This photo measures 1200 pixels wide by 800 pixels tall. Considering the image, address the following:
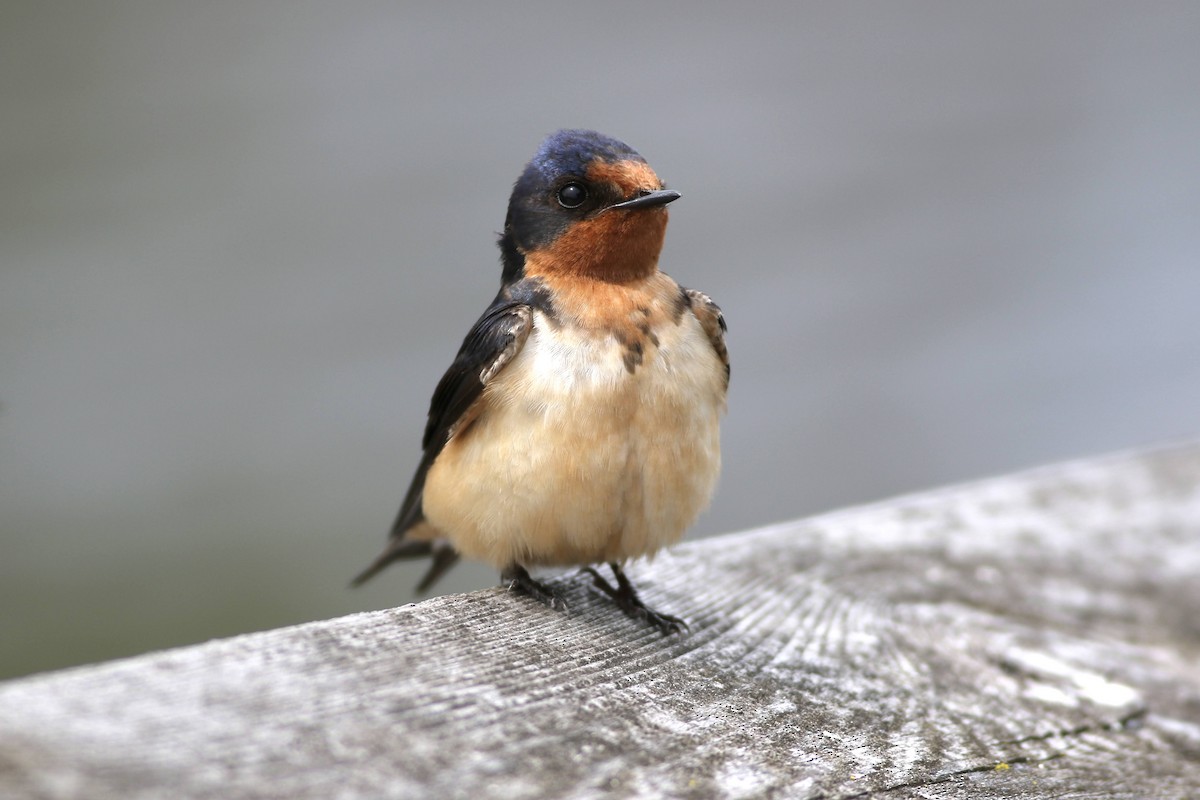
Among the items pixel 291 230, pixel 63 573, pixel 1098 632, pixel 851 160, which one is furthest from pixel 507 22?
pixel 1098 632

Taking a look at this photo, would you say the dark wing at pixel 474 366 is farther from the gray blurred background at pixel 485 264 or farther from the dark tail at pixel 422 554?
the gray blurred background at pixel 485 264

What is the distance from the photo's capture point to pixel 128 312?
647 centimetres

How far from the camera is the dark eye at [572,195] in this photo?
9.79ft

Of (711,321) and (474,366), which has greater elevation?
(711,321)

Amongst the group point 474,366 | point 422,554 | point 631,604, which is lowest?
point 422,554

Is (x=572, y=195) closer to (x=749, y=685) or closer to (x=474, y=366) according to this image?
(x=474, y=366)

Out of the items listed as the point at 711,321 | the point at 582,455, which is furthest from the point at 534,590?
the point at 711,321

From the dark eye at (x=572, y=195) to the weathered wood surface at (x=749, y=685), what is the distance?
90 centimetres

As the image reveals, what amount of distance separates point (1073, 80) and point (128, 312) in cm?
598

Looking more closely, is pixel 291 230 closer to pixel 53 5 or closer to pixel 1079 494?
pixel 53 5

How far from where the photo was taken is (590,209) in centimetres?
297

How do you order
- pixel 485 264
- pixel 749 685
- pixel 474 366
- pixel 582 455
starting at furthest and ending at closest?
pixel 485 264 → pixel 474 366 → pixel 582 455 → pixel 749 685

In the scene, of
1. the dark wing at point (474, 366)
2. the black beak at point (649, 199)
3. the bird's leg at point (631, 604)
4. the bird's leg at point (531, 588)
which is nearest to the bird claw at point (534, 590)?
the bird's leg at point (531, 588)

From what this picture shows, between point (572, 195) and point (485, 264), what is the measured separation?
4012 mm
